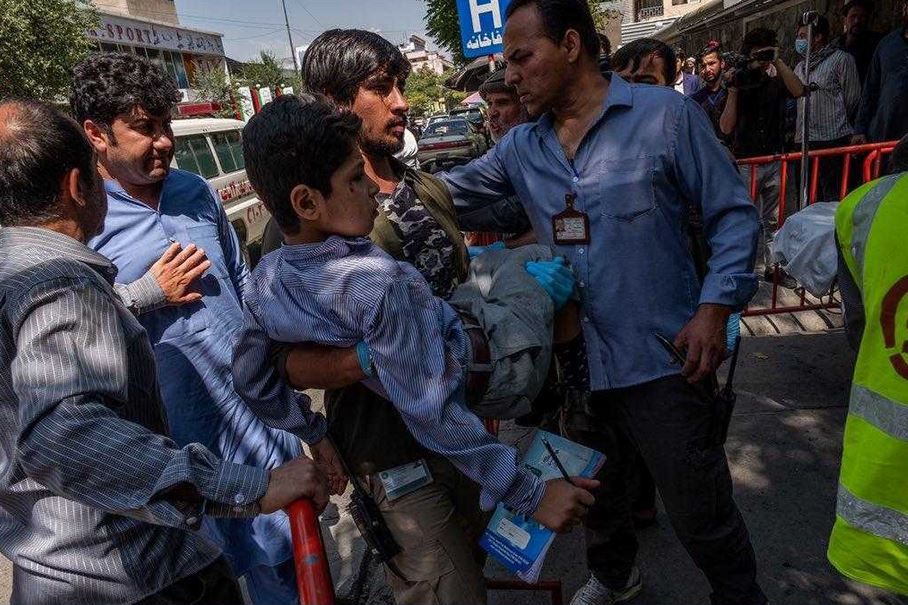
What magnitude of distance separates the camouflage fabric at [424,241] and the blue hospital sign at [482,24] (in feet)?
15.2

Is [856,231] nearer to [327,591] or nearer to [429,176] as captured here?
[429,176]

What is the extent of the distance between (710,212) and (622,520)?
1.20 m

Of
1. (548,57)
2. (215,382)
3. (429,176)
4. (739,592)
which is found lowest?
(739,592)

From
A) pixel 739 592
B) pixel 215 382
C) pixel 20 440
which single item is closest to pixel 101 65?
pixel 215 382

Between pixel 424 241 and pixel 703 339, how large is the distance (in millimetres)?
886

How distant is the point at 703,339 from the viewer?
1790 millimetres

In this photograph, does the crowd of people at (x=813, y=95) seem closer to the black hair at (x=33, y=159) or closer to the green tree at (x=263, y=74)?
the black hair at (x=33, y=159)

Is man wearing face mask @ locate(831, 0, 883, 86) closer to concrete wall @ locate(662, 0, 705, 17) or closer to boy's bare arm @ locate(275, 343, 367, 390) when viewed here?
boy's bare arm @ locate(275, 343, 367, 390)

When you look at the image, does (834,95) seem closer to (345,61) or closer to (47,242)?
(345,61)

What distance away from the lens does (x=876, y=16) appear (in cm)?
834

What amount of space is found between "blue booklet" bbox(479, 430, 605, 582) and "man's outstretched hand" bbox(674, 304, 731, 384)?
0.53m

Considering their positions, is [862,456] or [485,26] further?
[485,26]

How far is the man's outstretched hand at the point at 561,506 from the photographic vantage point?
50.0 inches

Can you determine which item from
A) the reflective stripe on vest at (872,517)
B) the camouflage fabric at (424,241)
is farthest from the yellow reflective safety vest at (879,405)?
the camouflage fabric at (424,241)
